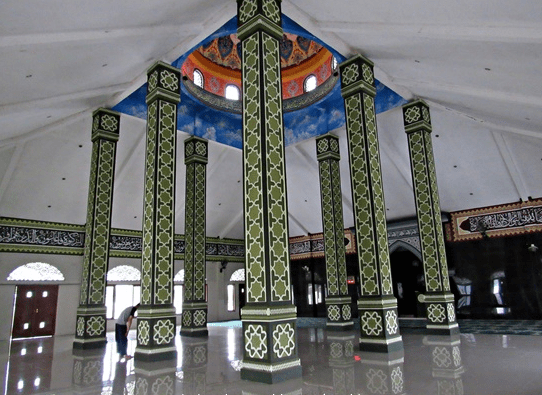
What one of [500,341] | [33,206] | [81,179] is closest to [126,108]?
[81,179]

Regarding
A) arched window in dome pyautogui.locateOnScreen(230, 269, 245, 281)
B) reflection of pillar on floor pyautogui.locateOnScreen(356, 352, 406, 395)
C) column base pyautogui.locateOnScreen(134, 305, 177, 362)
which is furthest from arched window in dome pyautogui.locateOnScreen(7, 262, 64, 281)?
reflection of pillar on floor pyautogui.locateOnScreen(356, 352, 406, 395)

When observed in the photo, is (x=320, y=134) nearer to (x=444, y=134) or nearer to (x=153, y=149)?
(x=444, y=134)

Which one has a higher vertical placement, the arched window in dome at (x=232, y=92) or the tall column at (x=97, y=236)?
the arched window in dome at (x=232, y=92)

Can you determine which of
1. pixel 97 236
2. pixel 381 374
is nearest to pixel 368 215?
pixel 381 374

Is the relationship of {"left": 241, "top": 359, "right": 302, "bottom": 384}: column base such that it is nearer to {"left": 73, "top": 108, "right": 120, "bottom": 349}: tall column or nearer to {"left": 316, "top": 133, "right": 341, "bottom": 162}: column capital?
{"left": 73, "top": 108, "right": 120, "bottom": 349}: tall column

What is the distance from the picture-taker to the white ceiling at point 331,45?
4539 millimetres

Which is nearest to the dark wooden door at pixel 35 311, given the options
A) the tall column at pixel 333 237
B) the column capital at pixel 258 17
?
the tall column at pixel 333 237

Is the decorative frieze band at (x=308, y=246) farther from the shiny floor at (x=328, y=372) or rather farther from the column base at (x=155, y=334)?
the column base at (x=155, y=334)

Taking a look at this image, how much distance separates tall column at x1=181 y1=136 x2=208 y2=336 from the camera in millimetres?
8606

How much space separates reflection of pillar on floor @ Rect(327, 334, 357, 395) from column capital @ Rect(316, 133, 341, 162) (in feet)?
13.2

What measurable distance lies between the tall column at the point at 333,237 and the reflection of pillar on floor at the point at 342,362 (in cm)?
108

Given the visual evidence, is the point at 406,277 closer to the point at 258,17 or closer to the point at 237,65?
the point at 237,65

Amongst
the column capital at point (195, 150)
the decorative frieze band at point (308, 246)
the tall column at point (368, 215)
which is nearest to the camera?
the tall column at point (368, 215)

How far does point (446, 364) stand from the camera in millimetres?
4230
